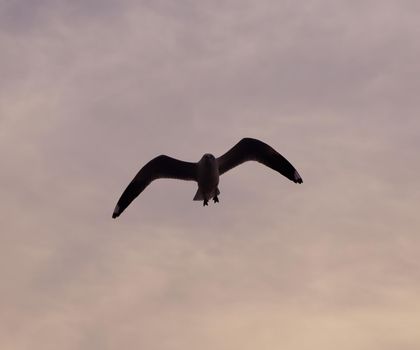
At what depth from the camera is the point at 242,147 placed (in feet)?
106

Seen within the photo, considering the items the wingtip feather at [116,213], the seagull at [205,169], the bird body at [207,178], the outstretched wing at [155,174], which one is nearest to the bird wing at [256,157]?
the seagull at [205,169]

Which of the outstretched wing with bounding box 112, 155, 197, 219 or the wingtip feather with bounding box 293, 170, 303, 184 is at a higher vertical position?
the outstretched wing with bounding box 112, 155, 197, 219

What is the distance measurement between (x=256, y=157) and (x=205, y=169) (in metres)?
2.23

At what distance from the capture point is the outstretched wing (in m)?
32.7

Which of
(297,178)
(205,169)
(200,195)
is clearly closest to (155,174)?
(200,195)

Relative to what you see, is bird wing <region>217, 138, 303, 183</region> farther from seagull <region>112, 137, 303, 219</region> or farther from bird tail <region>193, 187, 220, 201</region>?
bird tail <region>193, 187, 220, 201</region>

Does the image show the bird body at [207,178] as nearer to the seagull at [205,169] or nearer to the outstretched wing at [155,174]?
the seagull at [205,169]

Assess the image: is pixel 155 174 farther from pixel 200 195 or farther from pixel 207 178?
pixel 207 178

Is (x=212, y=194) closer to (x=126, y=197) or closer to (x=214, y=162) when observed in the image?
(x=214, y=162)

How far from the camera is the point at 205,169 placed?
31.4 metres

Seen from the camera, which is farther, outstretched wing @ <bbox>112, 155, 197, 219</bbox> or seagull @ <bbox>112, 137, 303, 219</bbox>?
outstretched wing @ <bbox>112, 155, 197, 219</bbox>

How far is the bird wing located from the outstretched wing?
112 centimetres

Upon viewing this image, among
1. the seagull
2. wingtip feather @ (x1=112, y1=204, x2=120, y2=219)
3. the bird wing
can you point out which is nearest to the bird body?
the seagull

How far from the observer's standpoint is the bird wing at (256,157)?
3238cm
